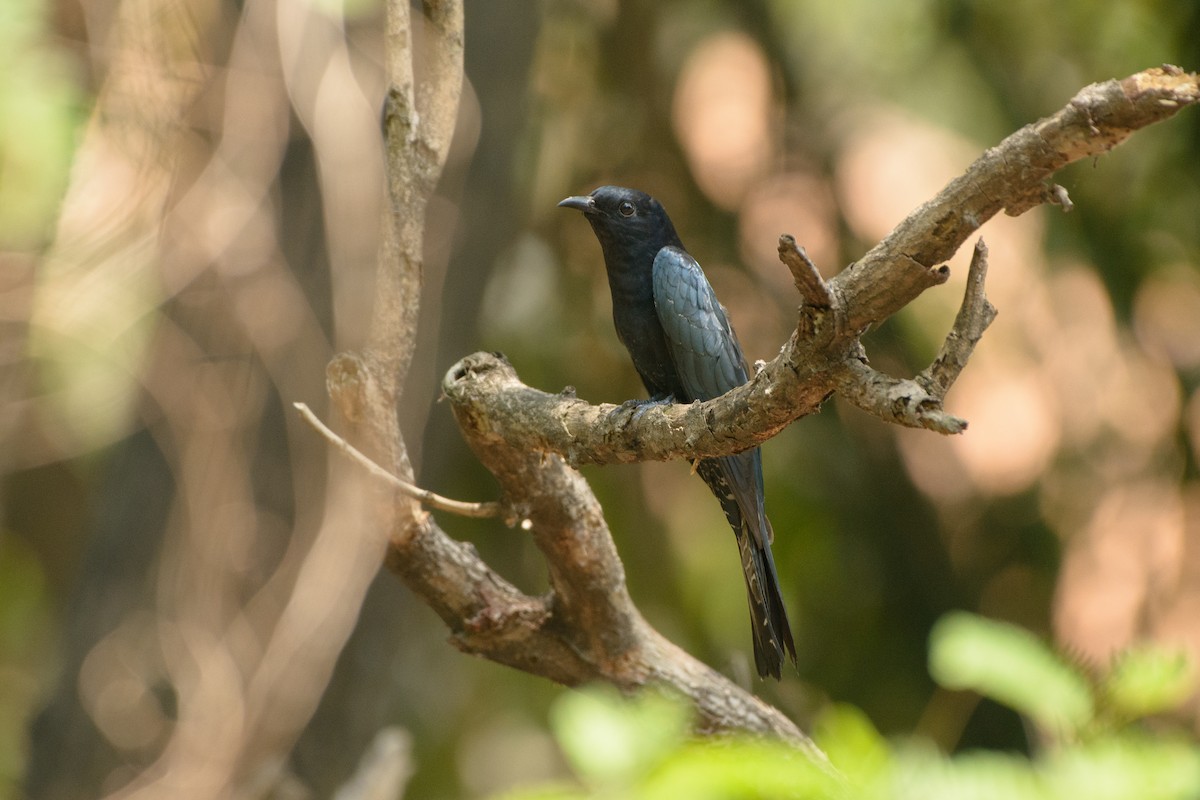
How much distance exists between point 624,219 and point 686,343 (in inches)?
24.7

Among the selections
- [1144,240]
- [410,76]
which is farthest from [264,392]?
[1144,240]

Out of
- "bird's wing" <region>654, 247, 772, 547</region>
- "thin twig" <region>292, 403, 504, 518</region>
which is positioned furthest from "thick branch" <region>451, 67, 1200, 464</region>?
"bird's wing" <region>654, 247, 772, 547</region>

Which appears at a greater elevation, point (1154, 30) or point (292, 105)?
point (1154, 30)

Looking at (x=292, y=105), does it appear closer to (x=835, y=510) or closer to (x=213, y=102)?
(x=213, y=102)

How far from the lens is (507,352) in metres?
7.98

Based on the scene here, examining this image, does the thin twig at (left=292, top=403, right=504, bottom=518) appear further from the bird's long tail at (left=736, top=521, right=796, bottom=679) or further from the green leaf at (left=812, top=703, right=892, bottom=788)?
the green leaf at (left=812, top=703, right=892, bottom=788)

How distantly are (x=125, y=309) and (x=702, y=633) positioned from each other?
185 inches

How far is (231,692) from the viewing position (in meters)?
4.33

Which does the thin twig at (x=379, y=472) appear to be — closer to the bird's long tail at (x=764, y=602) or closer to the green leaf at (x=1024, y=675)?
the bird's long tail at (x=764, y=602)

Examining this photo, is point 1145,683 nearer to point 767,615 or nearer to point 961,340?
point 961,340

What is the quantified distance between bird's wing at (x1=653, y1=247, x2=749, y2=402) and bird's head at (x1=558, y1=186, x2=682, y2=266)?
249 millimetres

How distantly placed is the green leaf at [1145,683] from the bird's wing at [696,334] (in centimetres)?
151

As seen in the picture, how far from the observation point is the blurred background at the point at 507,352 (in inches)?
175

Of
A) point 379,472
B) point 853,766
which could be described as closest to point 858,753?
point 853,766
